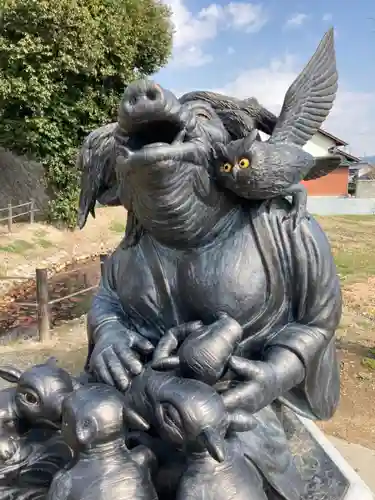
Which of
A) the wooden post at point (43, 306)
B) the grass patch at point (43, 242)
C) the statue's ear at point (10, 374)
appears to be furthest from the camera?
the grass patch at point (43, 242)

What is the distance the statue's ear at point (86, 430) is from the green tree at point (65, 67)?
10.4 metres

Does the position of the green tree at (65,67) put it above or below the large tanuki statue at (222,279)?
above

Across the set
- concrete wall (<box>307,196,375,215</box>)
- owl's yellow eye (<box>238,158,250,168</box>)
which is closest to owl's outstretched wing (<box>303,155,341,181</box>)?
owl's yellow eye (<box>238,158,250,168</box>)

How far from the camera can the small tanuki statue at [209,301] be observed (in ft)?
4.04

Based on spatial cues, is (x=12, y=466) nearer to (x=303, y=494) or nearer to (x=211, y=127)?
(x=303, y=494)

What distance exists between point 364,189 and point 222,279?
24846 mm

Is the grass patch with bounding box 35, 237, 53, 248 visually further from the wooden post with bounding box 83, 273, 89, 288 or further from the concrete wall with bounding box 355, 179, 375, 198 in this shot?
the concrete wall with bounding box 355, 179, 375, 198

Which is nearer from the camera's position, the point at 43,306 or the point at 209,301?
the point at 209,301

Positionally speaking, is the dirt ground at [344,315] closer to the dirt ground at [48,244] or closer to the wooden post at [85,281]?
the dirt ground at [48,244]

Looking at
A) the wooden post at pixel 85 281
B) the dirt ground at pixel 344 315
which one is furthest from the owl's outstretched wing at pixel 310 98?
the wooden post at pixel 85 281

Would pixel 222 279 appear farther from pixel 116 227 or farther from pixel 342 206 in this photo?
pixel 342 206

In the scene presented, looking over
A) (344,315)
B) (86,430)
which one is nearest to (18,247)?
(344,315)

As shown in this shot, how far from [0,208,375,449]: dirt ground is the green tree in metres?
0.96

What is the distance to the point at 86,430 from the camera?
1.21m
